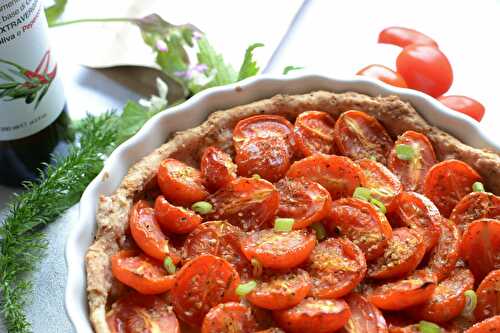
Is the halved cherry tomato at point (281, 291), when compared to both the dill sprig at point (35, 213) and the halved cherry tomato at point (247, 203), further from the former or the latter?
the dill sprig at point (35, 213)

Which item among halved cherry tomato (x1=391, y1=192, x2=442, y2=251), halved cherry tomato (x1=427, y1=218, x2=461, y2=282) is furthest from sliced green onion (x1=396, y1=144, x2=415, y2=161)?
halved cherry tomato (x1=427, y1=218, x2=461, y2=282)

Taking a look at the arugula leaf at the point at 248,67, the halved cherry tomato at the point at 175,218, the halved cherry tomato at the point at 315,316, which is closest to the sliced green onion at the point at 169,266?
the halved cherry tomato at the point at 175,218

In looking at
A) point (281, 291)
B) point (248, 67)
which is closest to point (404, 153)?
→ point (281, 291)

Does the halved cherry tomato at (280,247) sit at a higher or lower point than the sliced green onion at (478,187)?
lower

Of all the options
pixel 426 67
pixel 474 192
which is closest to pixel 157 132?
pixel 474 192

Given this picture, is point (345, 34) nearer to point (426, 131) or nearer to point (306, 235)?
point (426, 131)

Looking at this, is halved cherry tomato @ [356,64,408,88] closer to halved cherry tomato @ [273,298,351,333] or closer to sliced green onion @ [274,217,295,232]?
sliced green onion @ [274,217,295,232]
